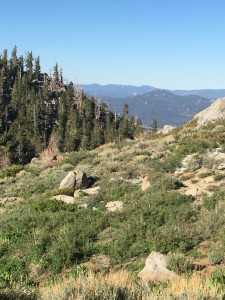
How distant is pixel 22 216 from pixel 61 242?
395 cm

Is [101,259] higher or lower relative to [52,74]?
lower

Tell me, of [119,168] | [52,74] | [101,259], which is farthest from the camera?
[52,74]

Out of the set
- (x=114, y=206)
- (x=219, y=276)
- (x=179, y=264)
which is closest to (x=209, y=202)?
(x=114, y=206)

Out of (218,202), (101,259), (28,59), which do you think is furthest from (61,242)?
(28,59)

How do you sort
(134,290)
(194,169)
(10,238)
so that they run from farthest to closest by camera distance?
1. (194,169)
2. (10,238)
3. (134,290)

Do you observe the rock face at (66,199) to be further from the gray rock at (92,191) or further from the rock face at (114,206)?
the rock face at (114,206)

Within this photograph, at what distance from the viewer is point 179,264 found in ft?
34.3

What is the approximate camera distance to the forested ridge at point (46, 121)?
92762 millimetres

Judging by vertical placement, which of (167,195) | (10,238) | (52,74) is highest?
(52,74)

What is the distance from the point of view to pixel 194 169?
69.6ft

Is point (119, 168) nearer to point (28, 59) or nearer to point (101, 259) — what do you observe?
point (101, 259)

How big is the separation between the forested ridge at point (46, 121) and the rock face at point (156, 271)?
231 feet

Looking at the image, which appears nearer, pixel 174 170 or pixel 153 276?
pixel 153 276

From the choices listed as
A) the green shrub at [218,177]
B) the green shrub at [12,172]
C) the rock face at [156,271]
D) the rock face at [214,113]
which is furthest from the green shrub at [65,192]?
the rock face at [214,113]
